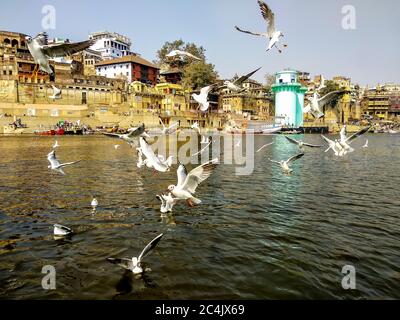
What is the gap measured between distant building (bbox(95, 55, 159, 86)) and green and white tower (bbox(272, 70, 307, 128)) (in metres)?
39.2

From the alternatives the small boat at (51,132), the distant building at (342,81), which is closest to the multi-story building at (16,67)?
the small boat at (51,132)

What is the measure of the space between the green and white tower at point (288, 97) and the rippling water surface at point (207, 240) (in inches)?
3121

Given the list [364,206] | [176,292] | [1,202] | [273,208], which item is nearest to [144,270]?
[176,292]

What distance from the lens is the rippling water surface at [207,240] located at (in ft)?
24.3

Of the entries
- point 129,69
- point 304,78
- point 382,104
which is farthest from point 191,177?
point 382,104

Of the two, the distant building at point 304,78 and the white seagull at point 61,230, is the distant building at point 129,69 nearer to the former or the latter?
the distant building at point 304,78

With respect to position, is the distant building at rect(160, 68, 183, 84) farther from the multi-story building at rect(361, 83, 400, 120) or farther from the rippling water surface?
the multi-story building at rect(361, 83, 400, 120)

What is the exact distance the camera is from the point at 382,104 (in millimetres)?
147625

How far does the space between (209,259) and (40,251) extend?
4.61 m

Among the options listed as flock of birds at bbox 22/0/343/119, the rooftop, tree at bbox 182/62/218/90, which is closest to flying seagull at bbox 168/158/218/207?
flock of birds at bbox 22/0/343/119

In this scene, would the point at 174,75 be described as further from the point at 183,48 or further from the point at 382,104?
the point at 382,104
